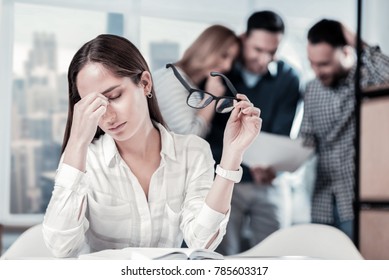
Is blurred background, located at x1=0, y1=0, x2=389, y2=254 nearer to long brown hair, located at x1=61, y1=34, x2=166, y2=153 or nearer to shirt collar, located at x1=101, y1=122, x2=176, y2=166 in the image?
long brown hair, located at x1=61, y1=34, x2=166, y2=153

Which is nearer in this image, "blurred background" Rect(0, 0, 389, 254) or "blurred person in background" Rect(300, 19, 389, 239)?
"blurred background" Rect(0, 0, 389, 254)

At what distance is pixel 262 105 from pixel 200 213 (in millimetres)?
543

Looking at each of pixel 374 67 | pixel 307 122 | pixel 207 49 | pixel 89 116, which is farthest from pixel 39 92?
pixel 374 67

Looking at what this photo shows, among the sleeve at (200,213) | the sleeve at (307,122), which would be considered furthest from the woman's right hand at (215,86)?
the sleeve at (307,122)

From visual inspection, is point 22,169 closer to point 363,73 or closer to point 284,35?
point 284,35

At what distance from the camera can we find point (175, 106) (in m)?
2.35

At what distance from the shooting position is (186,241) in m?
2.31

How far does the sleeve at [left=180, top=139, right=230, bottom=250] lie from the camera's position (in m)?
2.27

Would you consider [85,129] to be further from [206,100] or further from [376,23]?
[376,23]

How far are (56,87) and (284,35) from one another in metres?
1.02

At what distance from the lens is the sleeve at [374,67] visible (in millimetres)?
2863

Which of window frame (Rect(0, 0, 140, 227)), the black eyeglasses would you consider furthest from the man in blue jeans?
window frame (Rect(0, 0, 140, 227))

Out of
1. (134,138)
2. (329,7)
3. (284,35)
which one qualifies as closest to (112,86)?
(134,138)

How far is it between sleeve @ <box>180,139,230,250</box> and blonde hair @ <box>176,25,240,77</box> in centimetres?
36
